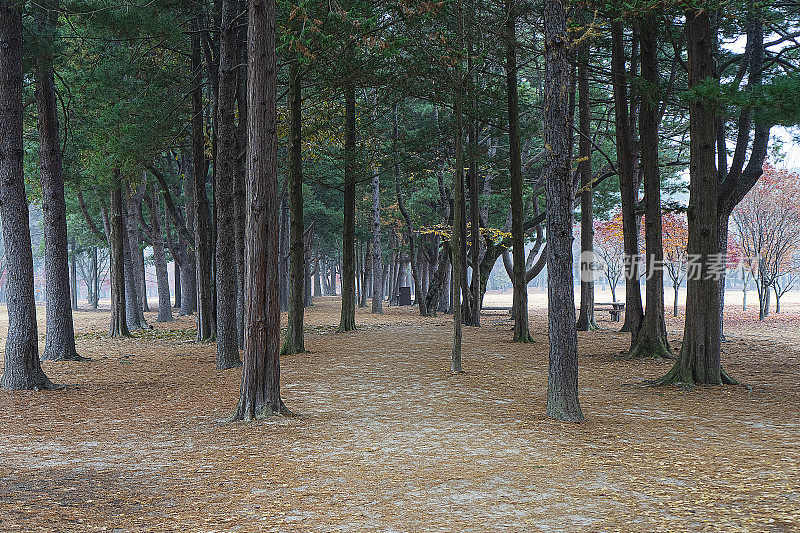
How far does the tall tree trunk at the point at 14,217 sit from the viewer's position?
9070 millimetres

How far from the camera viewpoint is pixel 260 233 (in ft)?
23.6

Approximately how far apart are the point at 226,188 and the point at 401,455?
21.7 ft

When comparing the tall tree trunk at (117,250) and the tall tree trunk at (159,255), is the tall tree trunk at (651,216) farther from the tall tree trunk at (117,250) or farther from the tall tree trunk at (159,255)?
the tall tree trunk at (159,255)

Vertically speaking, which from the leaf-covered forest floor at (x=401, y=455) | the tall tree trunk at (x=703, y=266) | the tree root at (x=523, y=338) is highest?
the tall tree trunk at (x=703, y=266)

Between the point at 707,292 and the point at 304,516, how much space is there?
7.52 metres

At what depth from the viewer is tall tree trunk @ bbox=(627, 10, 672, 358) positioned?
39.0ft

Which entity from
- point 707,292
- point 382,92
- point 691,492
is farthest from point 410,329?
point 691,492

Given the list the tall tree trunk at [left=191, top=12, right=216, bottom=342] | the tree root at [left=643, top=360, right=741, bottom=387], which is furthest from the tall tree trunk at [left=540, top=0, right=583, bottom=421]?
the tall tree trunk at [left=191, top=12, right=216, bottom=342]

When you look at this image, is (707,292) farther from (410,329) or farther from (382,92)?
(410,329)

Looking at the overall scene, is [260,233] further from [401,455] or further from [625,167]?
[625,167]

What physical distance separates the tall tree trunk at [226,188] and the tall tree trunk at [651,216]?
7.38 m

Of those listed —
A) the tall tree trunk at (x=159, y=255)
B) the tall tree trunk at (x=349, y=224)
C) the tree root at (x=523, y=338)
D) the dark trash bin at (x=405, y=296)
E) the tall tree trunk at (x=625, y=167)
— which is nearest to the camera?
the tall tree trunk at (x=625, y=167)

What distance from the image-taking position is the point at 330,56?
40.7 ft

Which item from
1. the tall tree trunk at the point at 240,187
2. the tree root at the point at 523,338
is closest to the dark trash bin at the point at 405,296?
the tree root at the point at 523,338
